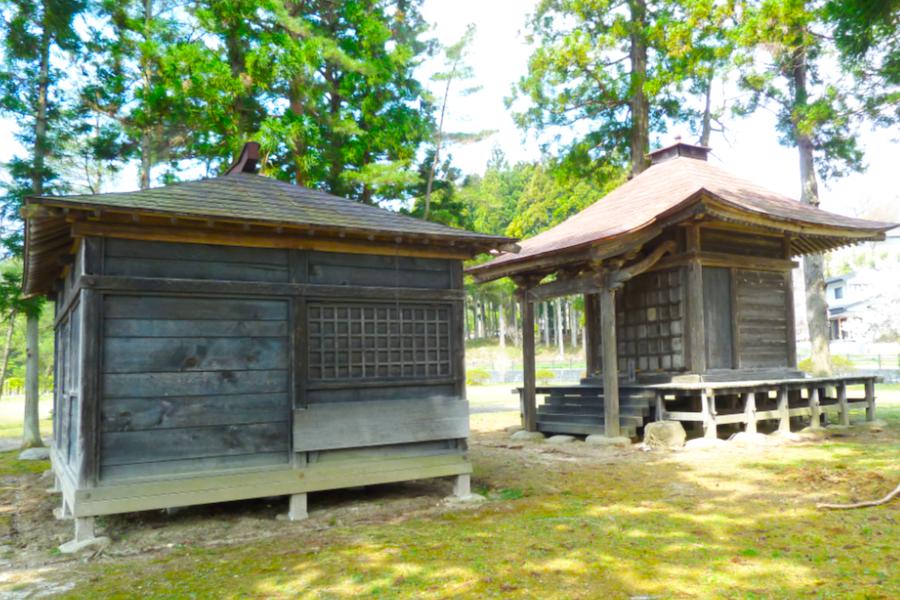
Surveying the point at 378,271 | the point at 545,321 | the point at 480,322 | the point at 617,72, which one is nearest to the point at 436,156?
the point at 617,72

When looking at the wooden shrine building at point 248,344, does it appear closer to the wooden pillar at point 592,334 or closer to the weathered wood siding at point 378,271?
the weathered wood siding at point 378,271

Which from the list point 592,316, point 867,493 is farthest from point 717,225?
point 867,493

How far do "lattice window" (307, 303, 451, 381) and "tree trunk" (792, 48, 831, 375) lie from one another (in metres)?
17.2

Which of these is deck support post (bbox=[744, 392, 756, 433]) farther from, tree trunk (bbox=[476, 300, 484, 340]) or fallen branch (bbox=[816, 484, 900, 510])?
tree trunk (bbox=[476, 300, 484, 340])


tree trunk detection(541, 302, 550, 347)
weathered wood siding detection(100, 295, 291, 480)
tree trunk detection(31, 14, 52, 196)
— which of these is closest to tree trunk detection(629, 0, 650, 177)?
tree trunk detection(31, 14, 52, 196)

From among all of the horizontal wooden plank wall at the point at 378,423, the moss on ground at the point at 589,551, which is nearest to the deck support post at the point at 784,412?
the moss on ground at the point at 589,551

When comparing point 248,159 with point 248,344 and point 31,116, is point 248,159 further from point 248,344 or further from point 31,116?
point 31,116

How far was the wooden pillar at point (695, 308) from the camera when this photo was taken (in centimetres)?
1238

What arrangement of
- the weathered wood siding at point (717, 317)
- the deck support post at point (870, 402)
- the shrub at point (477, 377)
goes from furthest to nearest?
the shrub at point (477, 377) → the deck support post at point (870, 402) → the weathered wood siding at point (717, 317)

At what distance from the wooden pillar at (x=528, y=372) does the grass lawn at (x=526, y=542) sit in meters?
4.31

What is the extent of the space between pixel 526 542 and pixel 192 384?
151 inches

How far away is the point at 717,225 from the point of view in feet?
42.3

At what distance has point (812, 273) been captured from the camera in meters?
21.7

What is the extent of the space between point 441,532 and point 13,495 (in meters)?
6.97
